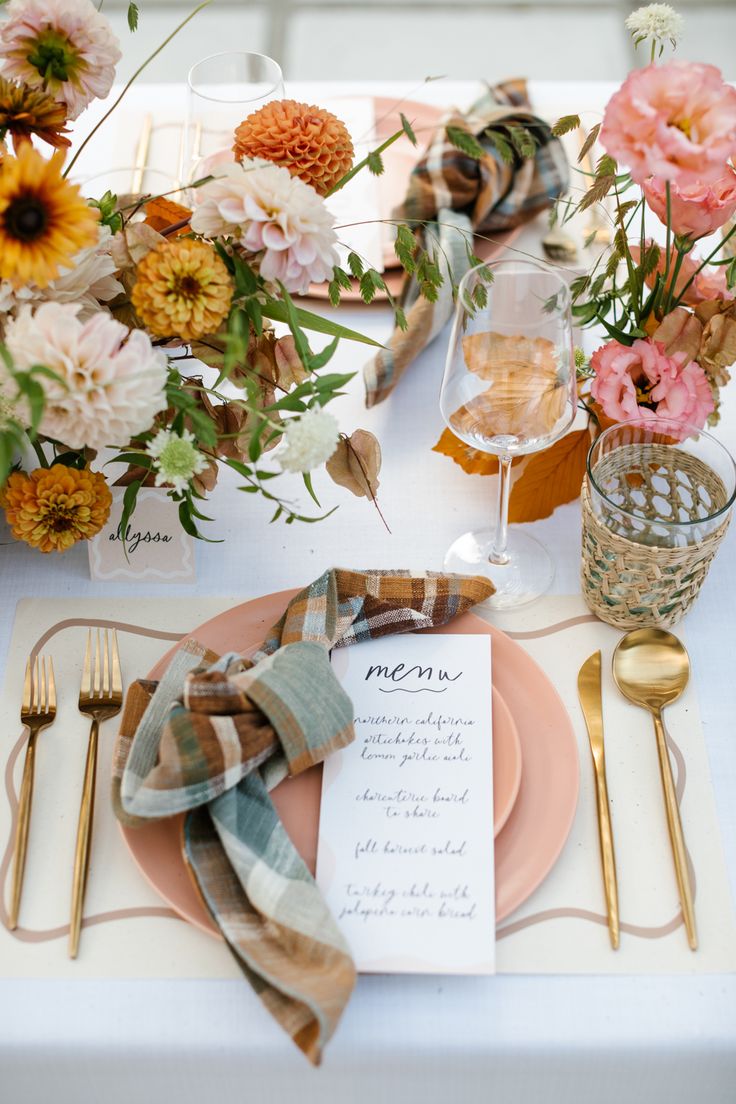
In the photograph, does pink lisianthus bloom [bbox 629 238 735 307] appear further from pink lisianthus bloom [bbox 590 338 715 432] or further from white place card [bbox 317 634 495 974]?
white place card [bbox 317 634 495 974]

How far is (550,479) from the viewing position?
0.85 m

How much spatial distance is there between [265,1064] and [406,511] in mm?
449

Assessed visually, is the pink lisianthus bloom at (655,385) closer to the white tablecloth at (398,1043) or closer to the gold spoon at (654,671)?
the gold spoon at (654,671)

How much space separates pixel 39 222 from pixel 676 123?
14.4 inches

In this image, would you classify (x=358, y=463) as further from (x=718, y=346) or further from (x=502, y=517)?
(x=718, y=346)

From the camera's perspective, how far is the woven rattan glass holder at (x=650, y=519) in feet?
2.34

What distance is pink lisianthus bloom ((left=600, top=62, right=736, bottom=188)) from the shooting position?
1.91 ft

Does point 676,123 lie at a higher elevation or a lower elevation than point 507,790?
higher

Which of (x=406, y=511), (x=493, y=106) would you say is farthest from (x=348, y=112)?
(x=406, y=511)

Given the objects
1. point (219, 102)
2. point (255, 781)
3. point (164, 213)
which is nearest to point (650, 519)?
point (255, 781)

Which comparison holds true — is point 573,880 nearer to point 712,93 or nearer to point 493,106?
point 712,93

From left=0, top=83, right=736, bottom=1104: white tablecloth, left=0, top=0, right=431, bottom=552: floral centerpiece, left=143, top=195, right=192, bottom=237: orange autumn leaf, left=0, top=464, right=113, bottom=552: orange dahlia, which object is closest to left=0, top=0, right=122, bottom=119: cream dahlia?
left=0, top=0, right=431, bottom=552: floral centerpiece

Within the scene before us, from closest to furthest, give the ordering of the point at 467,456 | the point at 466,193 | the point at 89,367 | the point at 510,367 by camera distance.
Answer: the point at 89,367, the point at 510,367, the point at 467,456, the point at 466,193

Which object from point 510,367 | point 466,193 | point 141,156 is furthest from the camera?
point 141,156
